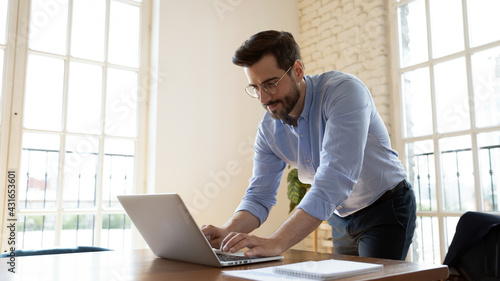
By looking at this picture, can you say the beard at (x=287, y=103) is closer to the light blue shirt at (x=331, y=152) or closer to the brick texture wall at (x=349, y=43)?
the light blue shirt at (x=331, y=152)

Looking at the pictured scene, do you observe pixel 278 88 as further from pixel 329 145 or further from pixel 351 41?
pixel 351 41

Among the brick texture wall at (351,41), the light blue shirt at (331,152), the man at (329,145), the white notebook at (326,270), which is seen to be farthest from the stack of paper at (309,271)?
the brick texture wall at (351,41)

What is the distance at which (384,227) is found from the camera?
150 centimetres

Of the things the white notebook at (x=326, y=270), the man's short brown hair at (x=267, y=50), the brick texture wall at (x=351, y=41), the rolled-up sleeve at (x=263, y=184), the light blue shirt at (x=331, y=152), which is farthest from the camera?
the brick texture wall at (x=351, y=41)

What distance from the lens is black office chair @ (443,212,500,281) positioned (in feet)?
5.84

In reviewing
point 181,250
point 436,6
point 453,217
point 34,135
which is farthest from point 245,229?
point 436,6

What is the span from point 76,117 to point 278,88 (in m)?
2.42

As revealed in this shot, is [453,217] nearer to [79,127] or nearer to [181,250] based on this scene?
[181,250]

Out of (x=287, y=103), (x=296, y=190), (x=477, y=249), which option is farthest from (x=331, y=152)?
(x=296, y=190)

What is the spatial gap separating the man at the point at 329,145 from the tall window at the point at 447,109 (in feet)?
5.68

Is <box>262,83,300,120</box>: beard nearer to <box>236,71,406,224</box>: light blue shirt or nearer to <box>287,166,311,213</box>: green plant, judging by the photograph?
<box>236,71,406,224</box>: light blue shirt

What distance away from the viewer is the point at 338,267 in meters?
0.93

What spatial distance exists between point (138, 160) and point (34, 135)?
81 cm

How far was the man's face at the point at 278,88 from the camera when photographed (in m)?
1.55
